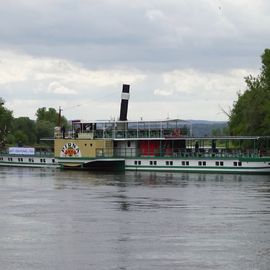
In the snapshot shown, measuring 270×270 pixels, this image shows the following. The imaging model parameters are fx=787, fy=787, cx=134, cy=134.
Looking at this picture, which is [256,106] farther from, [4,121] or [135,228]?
[4,121]

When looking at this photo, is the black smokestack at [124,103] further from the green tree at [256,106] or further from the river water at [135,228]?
the river water at [135,228]

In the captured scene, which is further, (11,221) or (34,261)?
(11,221)

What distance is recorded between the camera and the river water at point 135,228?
27906mm

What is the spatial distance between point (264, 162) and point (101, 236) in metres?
54.0

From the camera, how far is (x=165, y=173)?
8975 centimetres

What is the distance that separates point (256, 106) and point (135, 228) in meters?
64.9

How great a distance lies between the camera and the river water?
91.6 feet

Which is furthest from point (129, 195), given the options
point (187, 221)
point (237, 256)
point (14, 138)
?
point (14, 138)

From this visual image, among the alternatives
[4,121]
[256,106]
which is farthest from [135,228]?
[4,121]

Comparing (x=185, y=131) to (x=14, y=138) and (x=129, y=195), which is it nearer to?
(x=129, y=195)

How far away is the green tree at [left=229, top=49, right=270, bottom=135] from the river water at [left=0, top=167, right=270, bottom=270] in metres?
35.3

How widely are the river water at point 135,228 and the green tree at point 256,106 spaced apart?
116 ft

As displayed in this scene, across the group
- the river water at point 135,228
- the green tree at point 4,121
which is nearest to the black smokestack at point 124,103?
the river water at point 135,228

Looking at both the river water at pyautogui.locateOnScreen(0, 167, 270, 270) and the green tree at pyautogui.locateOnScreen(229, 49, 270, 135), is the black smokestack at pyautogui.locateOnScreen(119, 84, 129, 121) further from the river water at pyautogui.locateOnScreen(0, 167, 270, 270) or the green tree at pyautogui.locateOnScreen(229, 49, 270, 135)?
the river water at pyautogui.locateOnScreen(0, 167, 270, 270)
